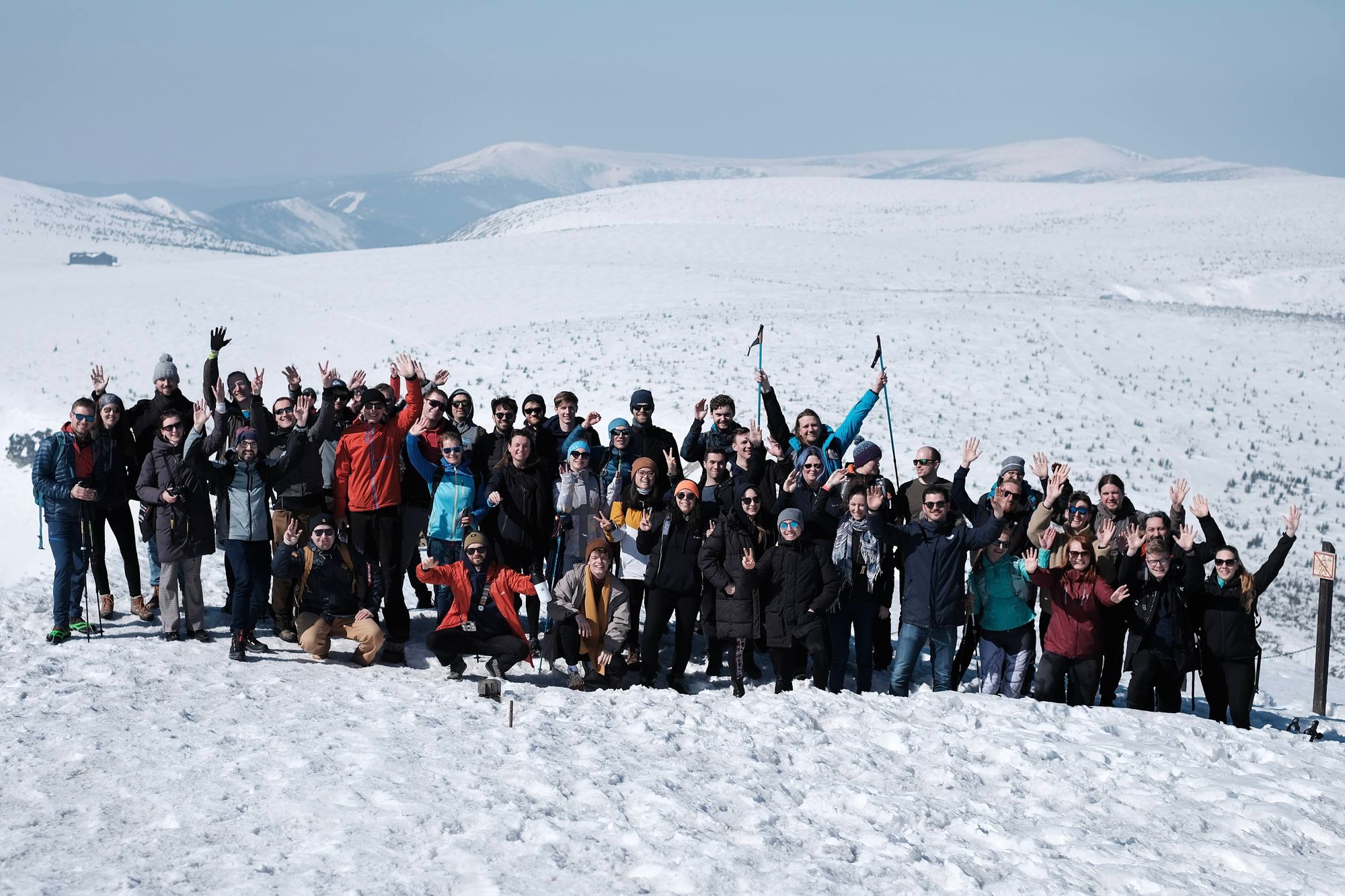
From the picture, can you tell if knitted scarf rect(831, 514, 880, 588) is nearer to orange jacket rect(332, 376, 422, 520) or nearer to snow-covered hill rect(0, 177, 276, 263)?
orange jacket rect(332, 376, 422, 520)

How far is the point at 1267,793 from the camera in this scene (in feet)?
22.9

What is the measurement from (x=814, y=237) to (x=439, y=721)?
181 feet

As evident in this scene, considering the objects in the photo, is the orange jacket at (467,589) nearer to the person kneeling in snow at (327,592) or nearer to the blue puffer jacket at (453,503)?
the blue puffer jacket at (453,503)

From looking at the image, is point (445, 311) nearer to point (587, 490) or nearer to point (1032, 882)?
point (587, 490)

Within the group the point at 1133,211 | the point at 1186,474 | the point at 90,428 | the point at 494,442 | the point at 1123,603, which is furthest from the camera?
the point at 1133,211

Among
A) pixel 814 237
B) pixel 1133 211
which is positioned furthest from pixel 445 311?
pixel 1133 211

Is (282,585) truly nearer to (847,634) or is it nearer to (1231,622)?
(847,634)

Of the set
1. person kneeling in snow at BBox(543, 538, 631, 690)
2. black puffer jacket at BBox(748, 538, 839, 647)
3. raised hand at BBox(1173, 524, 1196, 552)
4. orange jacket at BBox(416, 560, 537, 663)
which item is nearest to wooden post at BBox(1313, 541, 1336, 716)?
raised hand at BBox(1173, 524, 1196, 552)

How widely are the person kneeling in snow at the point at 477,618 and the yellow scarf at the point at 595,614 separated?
45 centimetres

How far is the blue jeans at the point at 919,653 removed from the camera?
8859mm

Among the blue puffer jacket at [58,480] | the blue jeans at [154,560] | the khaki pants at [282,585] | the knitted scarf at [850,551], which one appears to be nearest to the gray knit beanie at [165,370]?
the blue puffer jacket at [58,480]

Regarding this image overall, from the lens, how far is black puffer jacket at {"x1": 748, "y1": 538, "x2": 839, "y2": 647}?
8773 mm

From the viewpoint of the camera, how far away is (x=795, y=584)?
879 cm

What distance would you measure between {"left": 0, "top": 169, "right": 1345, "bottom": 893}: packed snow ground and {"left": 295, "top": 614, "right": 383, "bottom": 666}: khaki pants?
0.21 meters
